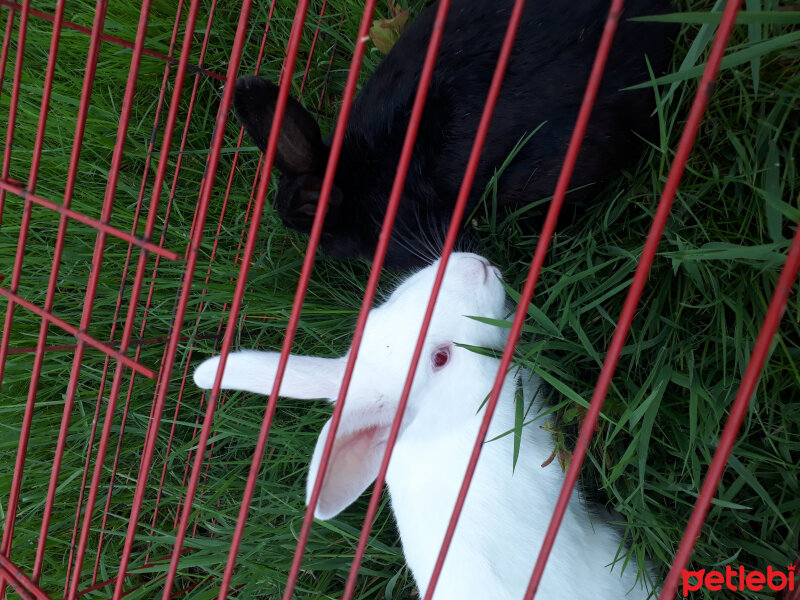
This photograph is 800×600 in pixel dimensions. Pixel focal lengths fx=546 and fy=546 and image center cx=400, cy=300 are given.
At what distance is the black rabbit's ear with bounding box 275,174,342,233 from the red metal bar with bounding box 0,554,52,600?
1276 millimetres

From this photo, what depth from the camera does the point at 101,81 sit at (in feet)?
8.40

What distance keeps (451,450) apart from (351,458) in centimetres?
29

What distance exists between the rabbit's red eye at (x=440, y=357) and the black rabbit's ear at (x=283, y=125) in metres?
0.75

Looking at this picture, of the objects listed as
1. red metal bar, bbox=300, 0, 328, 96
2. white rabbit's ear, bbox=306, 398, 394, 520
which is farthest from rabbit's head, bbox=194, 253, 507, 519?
red metal bar, bbox=300, 0, 328, 96

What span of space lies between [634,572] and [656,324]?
0.74 meters

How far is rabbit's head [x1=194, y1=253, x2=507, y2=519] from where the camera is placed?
154 centimetres

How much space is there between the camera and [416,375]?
1.58 m

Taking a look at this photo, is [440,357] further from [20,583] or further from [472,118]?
[20,583]

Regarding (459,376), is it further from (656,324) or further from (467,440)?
Result: (656,324)

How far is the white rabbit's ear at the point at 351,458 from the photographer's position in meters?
1.46

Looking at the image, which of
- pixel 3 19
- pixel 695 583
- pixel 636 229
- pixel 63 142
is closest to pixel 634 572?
pixel 695 583

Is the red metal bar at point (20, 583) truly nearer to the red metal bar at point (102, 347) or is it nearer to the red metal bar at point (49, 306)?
the red metal bar at point (49, 306)

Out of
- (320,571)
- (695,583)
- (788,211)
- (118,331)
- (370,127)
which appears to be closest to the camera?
(788,211)

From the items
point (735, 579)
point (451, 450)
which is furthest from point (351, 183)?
point (735, 579)
